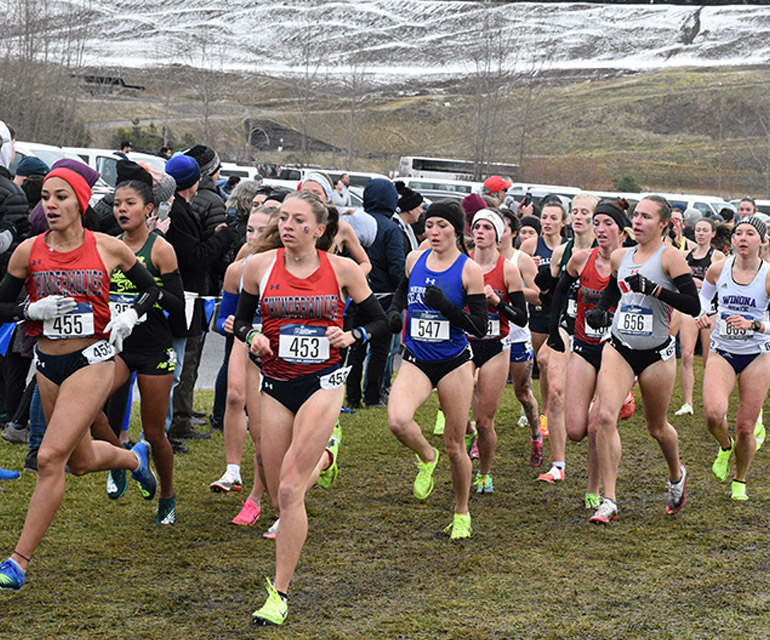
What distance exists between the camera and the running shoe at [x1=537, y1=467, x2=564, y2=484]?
8.21 meters

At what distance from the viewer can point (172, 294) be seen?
20.8ft

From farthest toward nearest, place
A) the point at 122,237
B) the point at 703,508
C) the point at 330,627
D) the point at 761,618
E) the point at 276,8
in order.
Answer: the point at 276,8 < the point at 703,508 < the point at 122,237 < the point at 761,618 < the point at 330,627

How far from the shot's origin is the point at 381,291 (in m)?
10.8

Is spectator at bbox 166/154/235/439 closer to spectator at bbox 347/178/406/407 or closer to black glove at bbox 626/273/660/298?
spectator at bbox 347/178/406/407

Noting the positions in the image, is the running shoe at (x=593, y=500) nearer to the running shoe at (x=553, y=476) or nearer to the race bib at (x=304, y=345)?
the running shoe at (x=553, y=476)

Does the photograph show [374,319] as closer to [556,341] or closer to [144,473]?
[144,473]

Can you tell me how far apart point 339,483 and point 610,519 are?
213 centimetres

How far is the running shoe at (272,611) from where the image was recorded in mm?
4938

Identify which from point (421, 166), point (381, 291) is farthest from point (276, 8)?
point (381, 291)

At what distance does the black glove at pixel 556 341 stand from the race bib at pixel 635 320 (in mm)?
912

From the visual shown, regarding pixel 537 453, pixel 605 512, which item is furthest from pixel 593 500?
pixel 537 453

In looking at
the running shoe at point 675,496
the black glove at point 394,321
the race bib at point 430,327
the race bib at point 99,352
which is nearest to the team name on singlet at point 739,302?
the running shoe at point 675,496

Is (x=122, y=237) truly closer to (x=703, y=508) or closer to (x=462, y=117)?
(x=703, y=508)

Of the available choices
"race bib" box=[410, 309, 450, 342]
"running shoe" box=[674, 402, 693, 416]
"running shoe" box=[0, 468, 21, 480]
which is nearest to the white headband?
"race bib" box=[410, 309, 450, 342]
